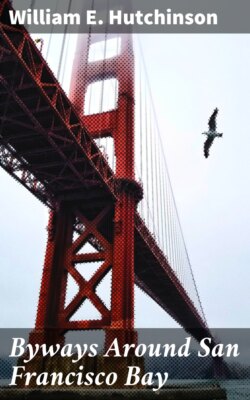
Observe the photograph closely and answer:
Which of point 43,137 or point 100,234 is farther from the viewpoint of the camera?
point 100,234

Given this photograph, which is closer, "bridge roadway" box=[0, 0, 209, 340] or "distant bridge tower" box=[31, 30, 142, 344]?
"bridge roadway" box=[0, 0, 209, 340]

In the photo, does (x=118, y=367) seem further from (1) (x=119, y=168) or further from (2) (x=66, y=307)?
(1) (x=119, y=168)

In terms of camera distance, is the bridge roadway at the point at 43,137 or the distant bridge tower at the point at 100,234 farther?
the distant bridge tower at the point at 100,234

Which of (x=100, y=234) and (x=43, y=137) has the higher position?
(x=43, y=137)

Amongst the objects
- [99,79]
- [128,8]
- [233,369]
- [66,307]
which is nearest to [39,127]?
[66,307]
